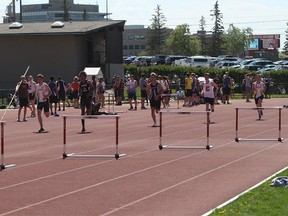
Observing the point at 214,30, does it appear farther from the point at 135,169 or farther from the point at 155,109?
the point at 135,169

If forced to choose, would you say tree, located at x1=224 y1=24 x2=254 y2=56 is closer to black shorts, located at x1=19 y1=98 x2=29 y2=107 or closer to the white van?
the white van

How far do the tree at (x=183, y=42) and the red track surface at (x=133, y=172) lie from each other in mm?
108571

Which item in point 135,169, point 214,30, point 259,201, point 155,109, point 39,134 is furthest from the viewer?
point 214,30

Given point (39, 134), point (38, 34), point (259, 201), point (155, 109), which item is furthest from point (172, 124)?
point (38, 34)

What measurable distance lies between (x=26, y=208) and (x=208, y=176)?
4065 millimetres

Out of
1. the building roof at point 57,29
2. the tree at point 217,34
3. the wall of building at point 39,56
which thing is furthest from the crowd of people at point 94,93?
the tree at point 217,34

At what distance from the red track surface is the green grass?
378mm

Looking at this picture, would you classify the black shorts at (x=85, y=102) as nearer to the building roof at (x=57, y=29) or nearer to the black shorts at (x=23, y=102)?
the black shorts at (x=23, y=102)

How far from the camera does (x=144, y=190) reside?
1252cm

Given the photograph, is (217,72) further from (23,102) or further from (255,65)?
(23,102)

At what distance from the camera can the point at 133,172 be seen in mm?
14672

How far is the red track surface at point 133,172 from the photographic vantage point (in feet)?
37.0

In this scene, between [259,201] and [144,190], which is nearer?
[259,201]

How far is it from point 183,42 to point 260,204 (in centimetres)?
12392
